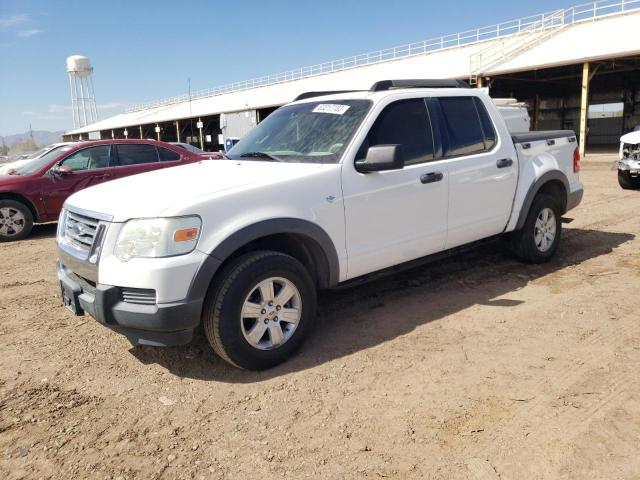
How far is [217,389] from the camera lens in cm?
324

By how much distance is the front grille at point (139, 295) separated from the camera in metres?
2.98

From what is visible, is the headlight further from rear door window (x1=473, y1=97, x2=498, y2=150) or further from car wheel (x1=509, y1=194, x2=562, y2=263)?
car wheel (x1=509, y1=194, x2=562, y2=263)

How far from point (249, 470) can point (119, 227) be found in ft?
5.29

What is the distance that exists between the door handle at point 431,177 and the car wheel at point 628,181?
823 cm

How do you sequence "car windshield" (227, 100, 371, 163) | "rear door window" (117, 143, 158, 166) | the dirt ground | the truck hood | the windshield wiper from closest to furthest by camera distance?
1. the dirt ground
2. the truck hood
3. "car windshield" (227, 100, 371, 163)
4. the windshield wiper
5. "rear door window" (117, 143, 158, 166)

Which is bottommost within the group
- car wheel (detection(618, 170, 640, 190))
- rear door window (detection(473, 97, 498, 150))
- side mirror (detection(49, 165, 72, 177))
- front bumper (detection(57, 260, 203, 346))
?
car wheel (detection(618, 170, 640, 190))

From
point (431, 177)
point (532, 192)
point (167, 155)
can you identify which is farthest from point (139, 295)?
point (167, 155)

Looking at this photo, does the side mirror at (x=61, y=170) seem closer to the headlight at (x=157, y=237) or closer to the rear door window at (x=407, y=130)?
the headlight at (x=157, y=237)

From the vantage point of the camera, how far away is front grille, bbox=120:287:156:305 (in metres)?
2.98

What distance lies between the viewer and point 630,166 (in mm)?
10211

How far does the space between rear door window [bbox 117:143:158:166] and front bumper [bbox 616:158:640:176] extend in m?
9.38

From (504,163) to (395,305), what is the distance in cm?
175

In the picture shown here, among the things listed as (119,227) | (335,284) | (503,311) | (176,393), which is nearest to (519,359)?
(503,311)

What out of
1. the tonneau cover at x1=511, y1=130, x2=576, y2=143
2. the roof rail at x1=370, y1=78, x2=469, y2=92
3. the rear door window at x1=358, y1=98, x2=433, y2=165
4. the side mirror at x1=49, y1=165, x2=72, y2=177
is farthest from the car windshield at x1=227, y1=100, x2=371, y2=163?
the side mirror at x1=49, y1=165, x2=72, y2=177
